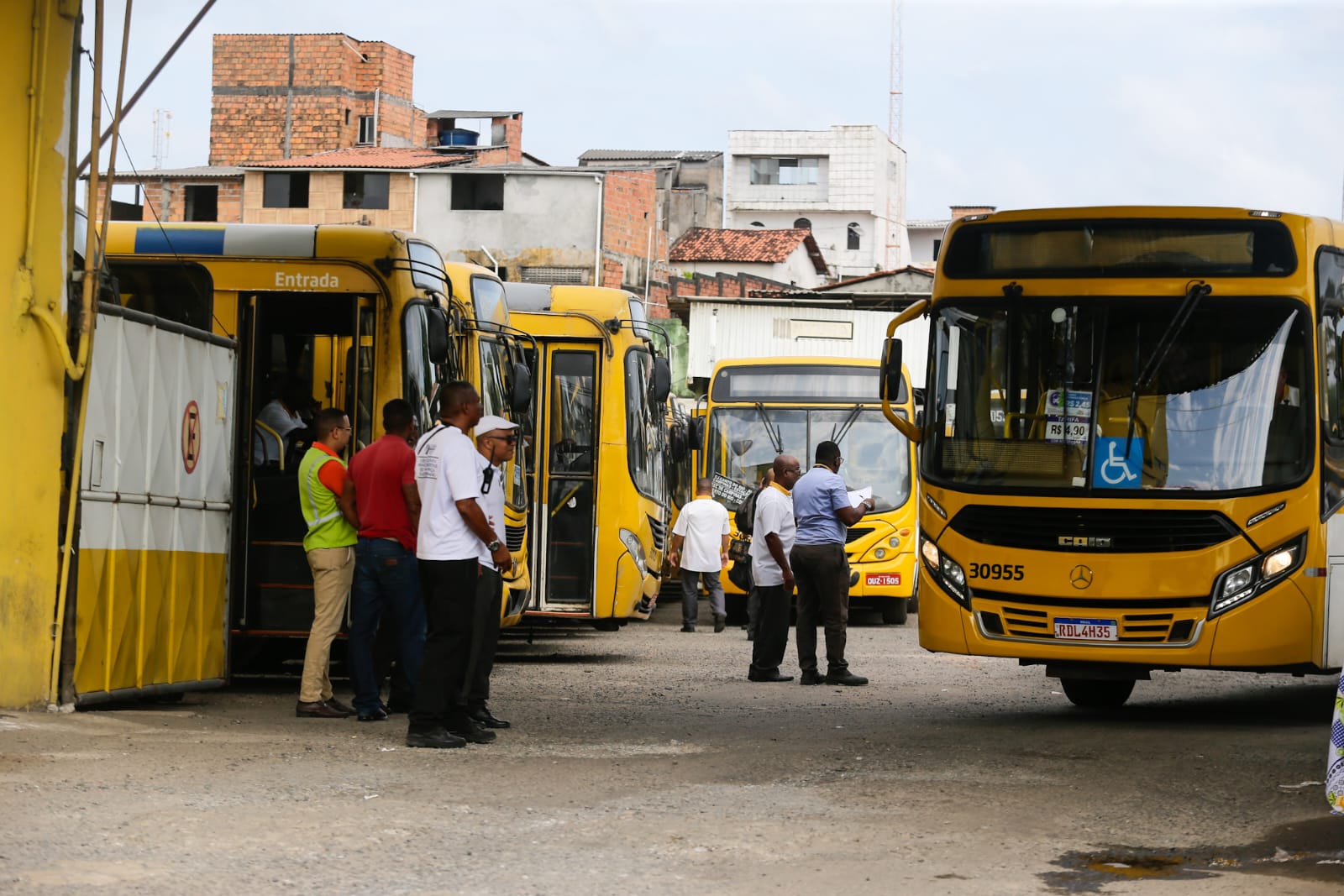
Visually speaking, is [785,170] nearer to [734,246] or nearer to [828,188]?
[828,188]

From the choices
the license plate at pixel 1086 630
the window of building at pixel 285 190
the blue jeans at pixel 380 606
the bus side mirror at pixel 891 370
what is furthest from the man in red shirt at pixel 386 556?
the window of building at pixel 285 190

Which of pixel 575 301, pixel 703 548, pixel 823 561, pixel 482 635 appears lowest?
pixel 482 635

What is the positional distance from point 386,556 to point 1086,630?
4.20m

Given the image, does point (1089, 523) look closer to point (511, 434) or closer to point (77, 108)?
point (511, 434)

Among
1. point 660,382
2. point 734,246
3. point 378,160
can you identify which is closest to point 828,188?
point 734,246

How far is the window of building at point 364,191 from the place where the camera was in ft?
183

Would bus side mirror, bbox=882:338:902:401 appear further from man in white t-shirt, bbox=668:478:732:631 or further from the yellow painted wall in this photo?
man in white t-shirt, bbox=668:478:732:631

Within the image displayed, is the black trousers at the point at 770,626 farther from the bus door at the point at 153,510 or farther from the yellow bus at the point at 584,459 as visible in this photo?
the bus door at the point at 153,510

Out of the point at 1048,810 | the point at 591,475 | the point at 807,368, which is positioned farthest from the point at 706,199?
the point at 1048,810


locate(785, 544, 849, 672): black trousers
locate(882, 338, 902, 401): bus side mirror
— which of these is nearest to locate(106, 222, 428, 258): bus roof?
locate(882, 338, 902, 401): bus side mirror

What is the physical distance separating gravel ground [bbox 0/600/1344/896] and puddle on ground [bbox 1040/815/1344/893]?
2 centimetres

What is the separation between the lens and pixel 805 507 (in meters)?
15.2

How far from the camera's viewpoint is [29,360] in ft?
34.6

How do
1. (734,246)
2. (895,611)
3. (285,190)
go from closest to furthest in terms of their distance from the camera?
(895,611)
(285,190)
(734,246)
